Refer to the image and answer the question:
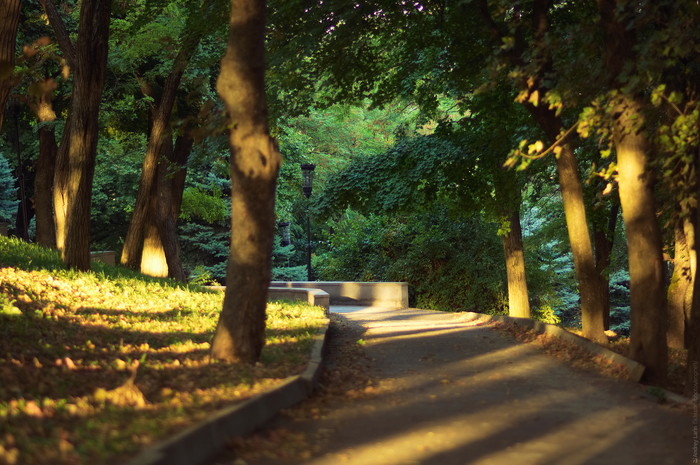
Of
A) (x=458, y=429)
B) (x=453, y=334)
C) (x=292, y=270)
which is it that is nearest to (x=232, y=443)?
(x=458, y=429)

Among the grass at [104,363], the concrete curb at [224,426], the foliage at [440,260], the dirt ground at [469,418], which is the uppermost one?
the foliage at [440,260]

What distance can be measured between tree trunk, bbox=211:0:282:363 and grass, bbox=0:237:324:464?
0.45m

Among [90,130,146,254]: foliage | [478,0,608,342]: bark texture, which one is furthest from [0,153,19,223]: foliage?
[478,0,608,342]: bark texture

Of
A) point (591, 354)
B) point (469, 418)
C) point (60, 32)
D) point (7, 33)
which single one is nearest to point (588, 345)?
point (591, 354)

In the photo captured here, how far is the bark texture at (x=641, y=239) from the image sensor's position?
30.9 ft

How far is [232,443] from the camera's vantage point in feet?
18.3

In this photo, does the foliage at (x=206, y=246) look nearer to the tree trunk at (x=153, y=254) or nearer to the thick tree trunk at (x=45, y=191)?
the thick tree trunk at (x=45, y=191)

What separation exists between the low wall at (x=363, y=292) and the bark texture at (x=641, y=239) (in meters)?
14.3

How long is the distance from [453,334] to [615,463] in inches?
336

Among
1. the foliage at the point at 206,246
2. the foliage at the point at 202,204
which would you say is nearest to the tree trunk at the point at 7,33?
the foliage at the point at 202,204

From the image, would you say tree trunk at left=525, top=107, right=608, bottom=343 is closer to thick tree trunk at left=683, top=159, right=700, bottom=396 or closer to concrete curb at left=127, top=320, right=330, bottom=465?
thick tree trunk at left=683, top=159, right=700, bottom=396

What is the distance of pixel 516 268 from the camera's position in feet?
63.9

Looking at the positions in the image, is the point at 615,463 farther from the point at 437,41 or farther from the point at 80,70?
the point at 80,70

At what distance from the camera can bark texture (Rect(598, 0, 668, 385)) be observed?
941 centimetres
